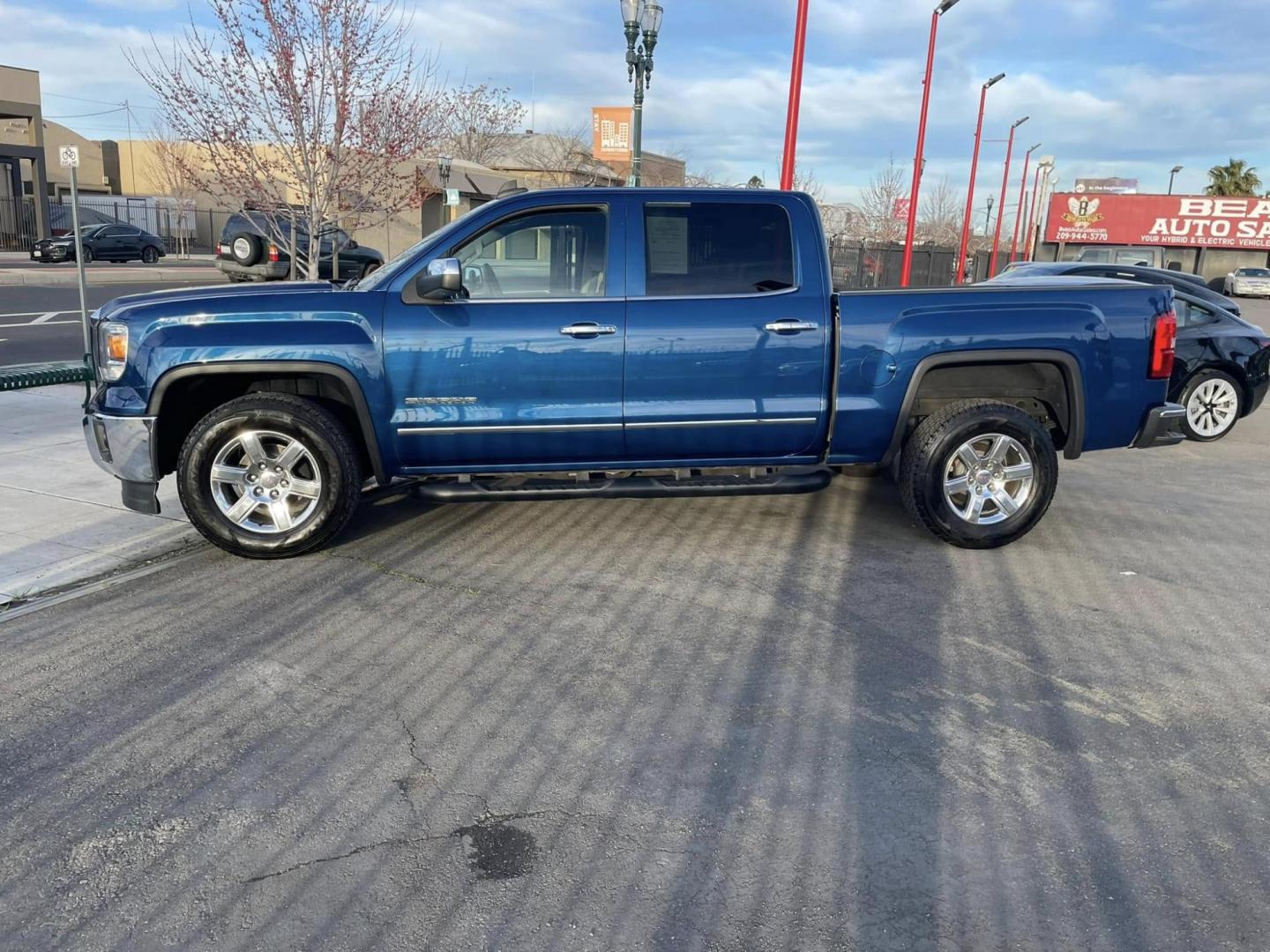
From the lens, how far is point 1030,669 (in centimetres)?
435

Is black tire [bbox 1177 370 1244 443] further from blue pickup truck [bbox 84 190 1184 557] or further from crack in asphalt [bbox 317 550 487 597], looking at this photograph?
crack in asphalt [bbox 317 550 487 597]

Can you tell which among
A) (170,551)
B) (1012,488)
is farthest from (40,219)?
(1012,488)

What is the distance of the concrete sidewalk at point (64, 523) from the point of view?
5359mm

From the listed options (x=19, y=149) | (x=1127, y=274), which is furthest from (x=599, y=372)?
(x=19, y=149)

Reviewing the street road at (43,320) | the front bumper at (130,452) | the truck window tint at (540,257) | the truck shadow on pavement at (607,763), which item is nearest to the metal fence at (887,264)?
the street road at (43,320)

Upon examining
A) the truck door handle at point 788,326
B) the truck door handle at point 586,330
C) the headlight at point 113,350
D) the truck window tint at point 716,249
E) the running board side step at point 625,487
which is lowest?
the running board side step at point 625,487

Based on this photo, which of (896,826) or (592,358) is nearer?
(896,826)

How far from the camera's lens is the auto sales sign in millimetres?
56125

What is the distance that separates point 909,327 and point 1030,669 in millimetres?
2062

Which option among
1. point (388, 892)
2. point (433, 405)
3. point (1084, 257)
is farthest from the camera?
point (1084, 257)

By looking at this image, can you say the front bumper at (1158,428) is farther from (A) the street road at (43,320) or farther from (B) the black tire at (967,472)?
(A) the street road at (43,320)

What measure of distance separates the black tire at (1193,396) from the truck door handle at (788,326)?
20.0 feet

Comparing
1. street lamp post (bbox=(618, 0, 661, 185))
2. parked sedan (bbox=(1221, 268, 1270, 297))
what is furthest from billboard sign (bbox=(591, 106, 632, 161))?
parked sedan (bbox=(1221, 268, 1270, 297))

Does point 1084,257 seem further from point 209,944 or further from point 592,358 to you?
point 209,944
